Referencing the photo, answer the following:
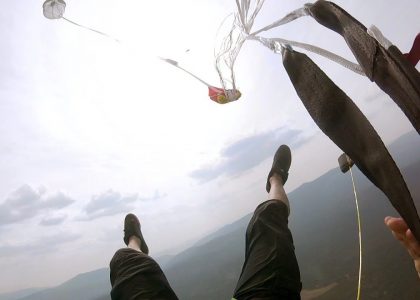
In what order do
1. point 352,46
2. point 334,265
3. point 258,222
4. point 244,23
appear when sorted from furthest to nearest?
1. point 334,265
2. point 258,222
3. point 244,23
4. point 352,46

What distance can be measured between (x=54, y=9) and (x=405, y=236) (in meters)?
3.17

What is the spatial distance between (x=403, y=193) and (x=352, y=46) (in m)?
0.52

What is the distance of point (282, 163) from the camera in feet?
14.3

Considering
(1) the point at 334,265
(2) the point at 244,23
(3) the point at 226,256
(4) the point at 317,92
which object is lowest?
(1) the point at 334,265

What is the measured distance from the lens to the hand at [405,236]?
868 mm

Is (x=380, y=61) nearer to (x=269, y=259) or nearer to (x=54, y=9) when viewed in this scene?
(x=269, y=259)

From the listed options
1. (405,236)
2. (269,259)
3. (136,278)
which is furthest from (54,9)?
(405,236)

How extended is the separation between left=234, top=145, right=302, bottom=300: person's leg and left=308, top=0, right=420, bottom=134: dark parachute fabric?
1.89 meters

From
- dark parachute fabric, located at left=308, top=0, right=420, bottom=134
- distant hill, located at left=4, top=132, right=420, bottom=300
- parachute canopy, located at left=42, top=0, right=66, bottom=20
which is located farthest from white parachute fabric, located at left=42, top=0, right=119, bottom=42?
distant hill, located at left=4, top=132, right=420, bottom=300

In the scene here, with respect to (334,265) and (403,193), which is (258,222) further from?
(334,265)

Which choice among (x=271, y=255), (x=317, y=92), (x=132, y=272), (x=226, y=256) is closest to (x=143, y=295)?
(x=132, y=272)

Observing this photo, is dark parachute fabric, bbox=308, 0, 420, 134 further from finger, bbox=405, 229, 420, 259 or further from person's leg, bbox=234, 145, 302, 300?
person's leg, bbox=234, 145, 302, 300

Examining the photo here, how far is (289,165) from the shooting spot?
4.40m

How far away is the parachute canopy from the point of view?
2545mm
